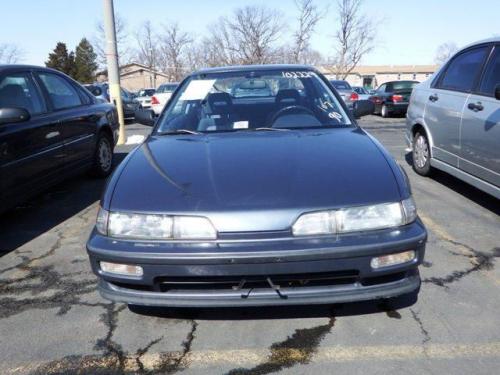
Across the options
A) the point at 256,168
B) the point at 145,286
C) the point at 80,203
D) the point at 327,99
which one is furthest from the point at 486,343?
the point at 80,203

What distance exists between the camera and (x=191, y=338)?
98.2 inches

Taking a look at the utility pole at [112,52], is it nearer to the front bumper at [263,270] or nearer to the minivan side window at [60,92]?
the minivan side window at [60,92]

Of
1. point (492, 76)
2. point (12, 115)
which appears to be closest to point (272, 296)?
point (12, 115)

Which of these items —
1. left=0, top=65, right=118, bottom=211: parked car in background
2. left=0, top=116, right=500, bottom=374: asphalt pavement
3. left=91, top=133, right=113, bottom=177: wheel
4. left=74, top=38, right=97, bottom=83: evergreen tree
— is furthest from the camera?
left=74, top=38, right=97, bottom=83: evergreen tree

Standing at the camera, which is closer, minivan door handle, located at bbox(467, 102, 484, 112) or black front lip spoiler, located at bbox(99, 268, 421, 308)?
black front lip spoiler, located at bbox(99, 268, 421, 308)

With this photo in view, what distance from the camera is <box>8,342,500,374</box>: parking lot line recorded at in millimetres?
2281

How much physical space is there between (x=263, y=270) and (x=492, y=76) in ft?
11.6

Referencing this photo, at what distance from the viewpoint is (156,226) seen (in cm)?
226

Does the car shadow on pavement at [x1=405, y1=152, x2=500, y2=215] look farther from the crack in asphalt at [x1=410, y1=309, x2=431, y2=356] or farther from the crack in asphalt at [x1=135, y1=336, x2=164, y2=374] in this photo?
the crack in asphalt at [x1=135, y1=336, x2=164, y2=374]

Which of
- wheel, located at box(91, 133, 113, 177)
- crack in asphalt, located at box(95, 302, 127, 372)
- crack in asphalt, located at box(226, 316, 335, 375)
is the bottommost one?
crack in asphalt, located at box(95, 302, 127, 372)

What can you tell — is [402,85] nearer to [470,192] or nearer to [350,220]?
[470,192]

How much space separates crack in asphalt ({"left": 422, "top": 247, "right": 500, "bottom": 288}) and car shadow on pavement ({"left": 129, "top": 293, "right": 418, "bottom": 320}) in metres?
0.41

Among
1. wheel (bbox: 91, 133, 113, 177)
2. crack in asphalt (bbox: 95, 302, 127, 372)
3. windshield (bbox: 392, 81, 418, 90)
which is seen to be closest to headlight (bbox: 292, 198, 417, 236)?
crack in asphalt (bbox: 95, 302, 127, 372)

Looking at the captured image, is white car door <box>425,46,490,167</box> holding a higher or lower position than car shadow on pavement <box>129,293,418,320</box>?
higher
